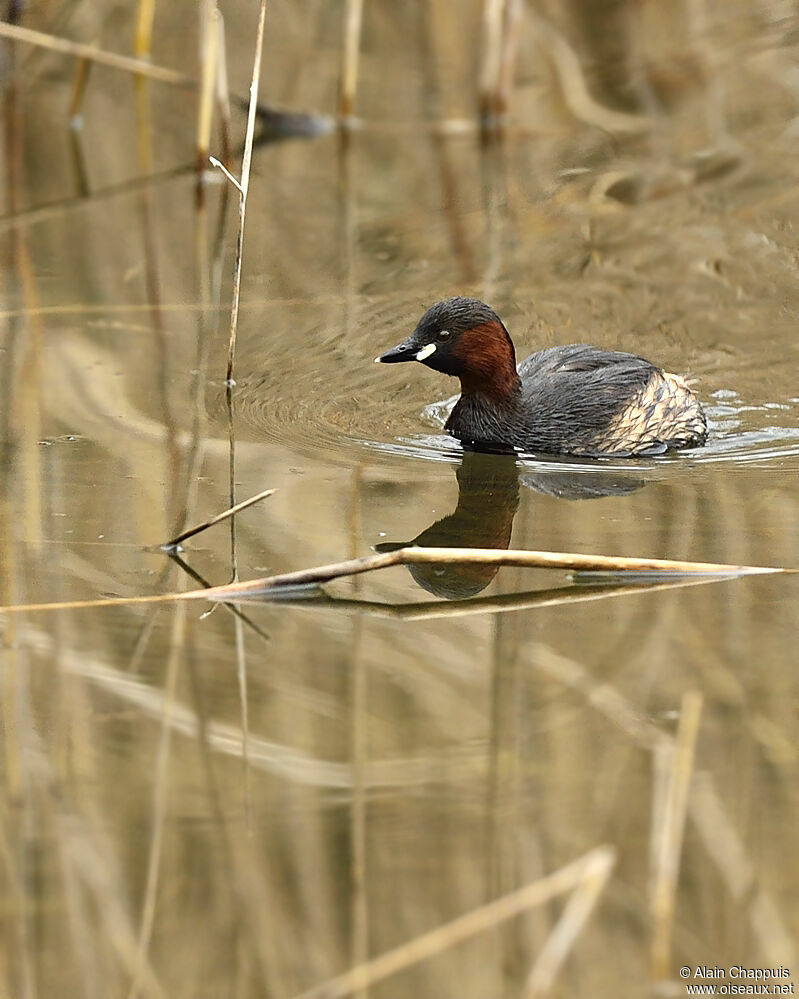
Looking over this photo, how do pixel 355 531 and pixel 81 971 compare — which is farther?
pixel 355 531

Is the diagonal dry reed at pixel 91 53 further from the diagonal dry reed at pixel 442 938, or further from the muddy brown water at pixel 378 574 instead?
the diagonal dry reed at pixel 442 938

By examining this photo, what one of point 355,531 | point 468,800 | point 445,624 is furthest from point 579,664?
point 355,531

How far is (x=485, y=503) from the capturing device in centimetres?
563

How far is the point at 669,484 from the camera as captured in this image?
5.80m

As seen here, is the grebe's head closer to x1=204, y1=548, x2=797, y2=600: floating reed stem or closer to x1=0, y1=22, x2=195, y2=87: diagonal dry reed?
x1=204, y1=548, x2=797, y2=600: floating reed stem

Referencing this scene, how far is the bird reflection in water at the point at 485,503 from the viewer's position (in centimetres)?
480

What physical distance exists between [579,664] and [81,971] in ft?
5.27

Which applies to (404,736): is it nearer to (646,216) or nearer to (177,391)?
(177,391)

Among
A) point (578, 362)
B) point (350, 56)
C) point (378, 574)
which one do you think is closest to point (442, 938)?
point (378, 574)

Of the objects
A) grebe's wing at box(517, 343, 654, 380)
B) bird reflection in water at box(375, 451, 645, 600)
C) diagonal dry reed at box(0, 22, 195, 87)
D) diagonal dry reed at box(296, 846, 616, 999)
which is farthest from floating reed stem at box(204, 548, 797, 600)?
diagonal dry reed at box(0, 22, 195, 87)

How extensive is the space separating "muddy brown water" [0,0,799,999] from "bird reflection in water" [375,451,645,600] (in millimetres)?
22

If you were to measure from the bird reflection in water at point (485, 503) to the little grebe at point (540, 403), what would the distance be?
17cm

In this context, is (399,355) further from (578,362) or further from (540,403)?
(578,362)

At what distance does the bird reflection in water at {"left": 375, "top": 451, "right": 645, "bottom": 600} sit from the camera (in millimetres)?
4801
